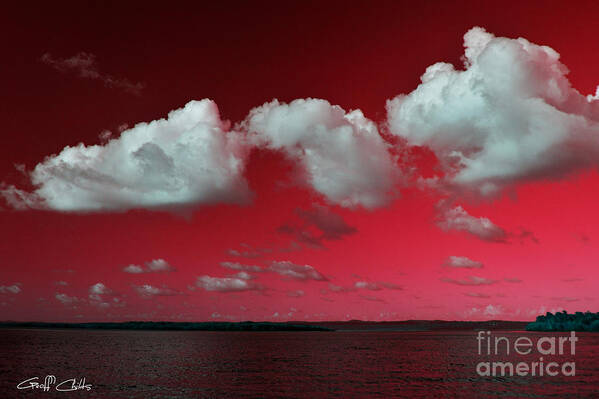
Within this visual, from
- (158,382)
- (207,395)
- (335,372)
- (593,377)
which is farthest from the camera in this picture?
(335,372)

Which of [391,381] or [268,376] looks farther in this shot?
[268,376]

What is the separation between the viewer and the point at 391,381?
64.4m

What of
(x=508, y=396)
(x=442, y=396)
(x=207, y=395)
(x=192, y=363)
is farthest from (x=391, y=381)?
(x=192, y=363)

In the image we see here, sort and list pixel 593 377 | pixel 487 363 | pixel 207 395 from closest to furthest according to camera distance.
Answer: pixel 207 395 → pixel 593 377 → pixel 487 363

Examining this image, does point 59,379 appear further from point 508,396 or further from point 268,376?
point 508,396

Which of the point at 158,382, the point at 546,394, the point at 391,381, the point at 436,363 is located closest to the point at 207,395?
the point at 158,382

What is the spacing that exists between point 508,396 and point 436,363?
39014 mm
